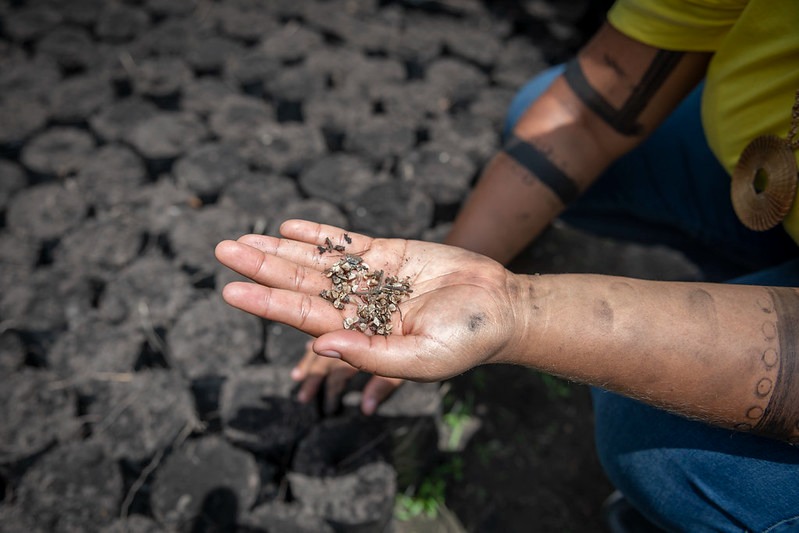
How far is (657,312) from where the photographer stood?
1381 mm

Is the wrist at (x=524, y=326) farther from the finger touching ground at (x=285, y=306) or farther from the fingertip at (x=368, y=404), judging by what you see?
the fingertip at (x=368, y=404)

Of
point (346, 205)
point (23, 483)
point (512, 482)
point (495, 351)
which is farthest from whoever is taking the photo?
point (346, 205)

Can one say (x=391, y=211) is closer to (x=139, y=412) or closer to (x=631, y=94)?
(x=631, y=94)

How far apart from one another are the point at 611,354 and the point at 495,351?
28 centimetres

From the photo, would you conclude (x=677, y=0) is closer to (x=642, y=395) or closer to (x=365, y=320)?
(x=642, y=395)

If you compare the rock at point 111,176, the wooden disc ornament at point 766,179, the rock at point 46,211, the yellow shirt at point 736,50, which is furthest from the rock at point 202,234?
the wooden disc ornament at point 766,179

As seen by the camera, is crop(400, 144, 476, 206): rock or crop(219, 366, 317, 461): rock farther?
crop(400, 144, 476, 206): rock

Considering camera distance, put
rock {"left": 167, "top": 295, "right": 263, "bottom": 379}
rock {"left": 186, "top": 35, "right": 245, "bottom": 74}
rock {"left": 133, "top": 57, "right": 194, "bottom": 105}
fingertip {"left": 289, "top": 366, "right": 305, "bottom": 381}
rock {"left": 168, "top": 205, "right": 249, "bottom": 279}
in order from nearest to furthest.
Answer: fingertip {"left": 289, "top": 366, "right": 305, "bottom": 381} < rock {"left": 167, "top": 295, "right": 263, "bottom": 379} < rock {"left": 168, "top": 205, "right": 249, "bottom": 279} < rock {"left": 133, "top": 57, "right": 194, "bottom": 105} < rock {"left": 186, "top": 35, "right": 245, "bottom": 74}

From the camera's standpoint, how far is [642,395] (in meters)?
1.39

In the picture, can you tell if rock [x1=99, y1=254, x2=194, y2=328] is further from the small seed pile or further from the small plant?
the small plant

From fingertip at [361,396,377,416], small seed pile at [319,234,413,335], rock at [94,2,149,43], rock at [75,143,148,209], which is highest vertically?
A: small seed pile at [319,234,413,335]

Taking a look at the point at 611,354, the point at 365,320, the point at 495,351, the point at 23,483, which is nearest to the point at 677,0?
the point at 611,354

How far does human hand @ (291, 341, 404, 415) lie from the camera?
1.94m

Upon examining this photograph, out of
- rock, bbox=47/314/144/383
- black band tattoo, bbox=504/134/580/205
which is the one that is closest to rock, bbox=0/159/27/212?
rock, bbox=47/314/144/383
